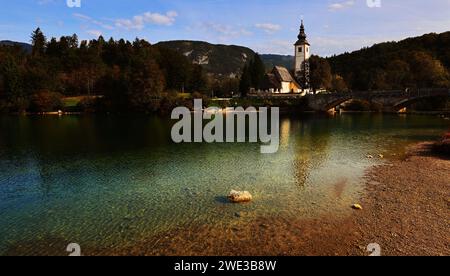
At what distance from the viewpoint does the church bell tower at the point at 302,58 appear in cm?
13712

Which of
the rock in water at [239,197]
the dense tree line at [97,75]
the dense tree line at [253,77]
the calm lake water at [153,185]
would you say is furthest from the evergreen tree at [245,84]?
the rock in water at [239,197]

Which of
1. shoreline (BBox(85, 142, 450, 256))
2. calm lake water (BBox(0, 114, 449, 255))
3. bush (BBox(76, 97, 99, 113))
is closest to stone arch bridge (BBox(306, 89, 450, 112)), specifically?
calm lake water (BBox(0, 114, 449, 255))

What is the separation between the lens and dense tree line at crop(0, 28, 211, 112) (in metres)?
113

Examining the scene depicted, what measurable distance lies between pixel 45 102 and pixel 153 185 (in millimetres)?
103115

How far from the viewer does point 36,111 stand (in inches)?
4646

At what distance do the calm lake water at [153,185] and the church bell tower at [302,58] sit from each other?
93.6 m

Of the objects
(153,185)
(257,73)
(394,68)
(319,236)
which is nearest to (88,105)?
(257,73)

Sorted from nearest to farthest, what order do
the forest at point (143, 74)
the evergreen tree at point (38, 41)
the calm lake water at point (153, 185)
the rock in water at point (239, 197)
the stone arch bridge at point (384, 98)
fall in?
the calm lake water at point (153, 185), the rock in water at point (239, 197), the stone arch bridge at point (384, 98), the forest at point (143, 74), the evergreen tree at point (38, 41)

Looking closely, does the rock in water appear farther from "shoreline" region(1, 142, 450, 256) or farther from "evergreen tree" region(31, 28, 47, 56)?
"evergreen tree" region(31, 28, 47, 56)

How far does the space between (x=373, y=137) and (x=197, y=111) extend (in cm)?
6182

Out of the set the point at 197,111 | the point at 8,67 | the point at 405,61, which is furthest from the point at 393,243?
the point at 405,61

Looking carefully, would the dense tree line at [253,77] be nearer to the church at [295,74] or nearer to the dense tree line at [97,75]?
the church at [295,74]
